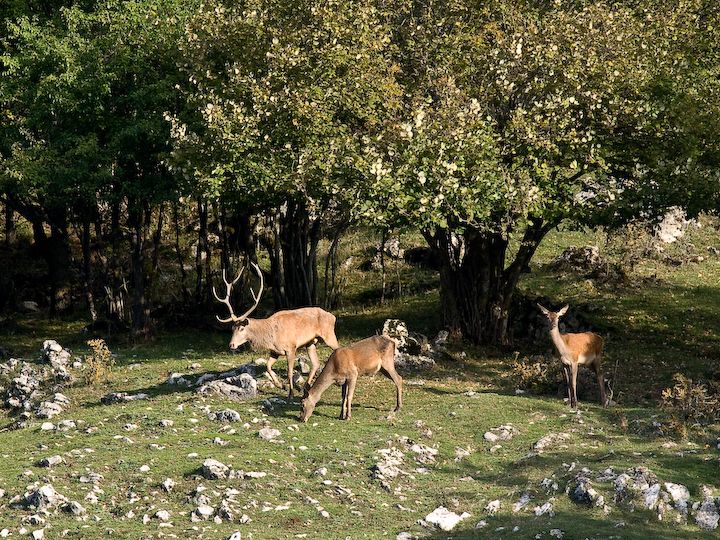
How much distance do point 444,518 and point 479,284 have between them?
14.1 metres

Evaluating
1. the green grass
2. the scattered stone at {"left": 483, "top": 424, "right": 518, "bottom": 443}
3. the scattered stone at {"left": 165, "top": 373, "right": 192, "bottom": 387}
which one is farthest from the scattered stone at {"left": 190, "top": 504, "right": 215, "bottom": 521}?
the scattered stone at {"left": 165, "top": 373, "right": 192, "bottom": 387}

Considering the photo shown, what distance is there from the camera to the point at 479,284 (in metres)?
28.7

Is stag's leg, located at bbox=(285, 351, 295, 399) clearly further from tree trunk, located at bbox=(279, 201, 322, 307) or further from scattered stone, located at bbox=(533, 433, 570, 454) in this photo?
tree trunk, located at bbox=(279, 201, 322, 307)

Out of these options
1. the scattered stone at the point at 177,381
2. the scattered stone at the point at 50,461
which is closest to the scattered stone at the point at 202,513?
the scattered stone at the point at 50,461

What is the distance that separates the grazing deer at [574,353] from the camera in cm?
2177

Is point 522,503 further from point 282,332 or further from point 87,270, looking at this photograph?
point 87,270

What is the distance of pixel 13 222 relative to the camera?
40.2 meters

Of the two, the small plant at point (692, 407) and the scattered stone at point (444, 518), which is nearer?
the scattered stone at point (444, 518)

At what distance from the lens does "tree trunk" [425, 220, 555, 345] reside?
28500 mm

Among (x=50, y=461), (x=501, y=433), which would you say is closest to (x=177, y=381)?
(x=50, y=461)

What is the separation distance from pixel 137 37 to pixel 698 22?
1436 cm

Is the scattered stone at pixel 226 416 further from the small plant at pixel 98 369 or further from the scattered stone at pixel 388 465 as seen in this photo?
the small plant at pixel 98 369

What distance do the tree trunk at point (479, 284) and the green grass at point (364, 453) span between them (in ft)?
2.93

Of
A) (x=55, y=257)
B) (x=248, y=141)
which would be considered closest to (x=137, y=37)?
(x=248, y=141)
